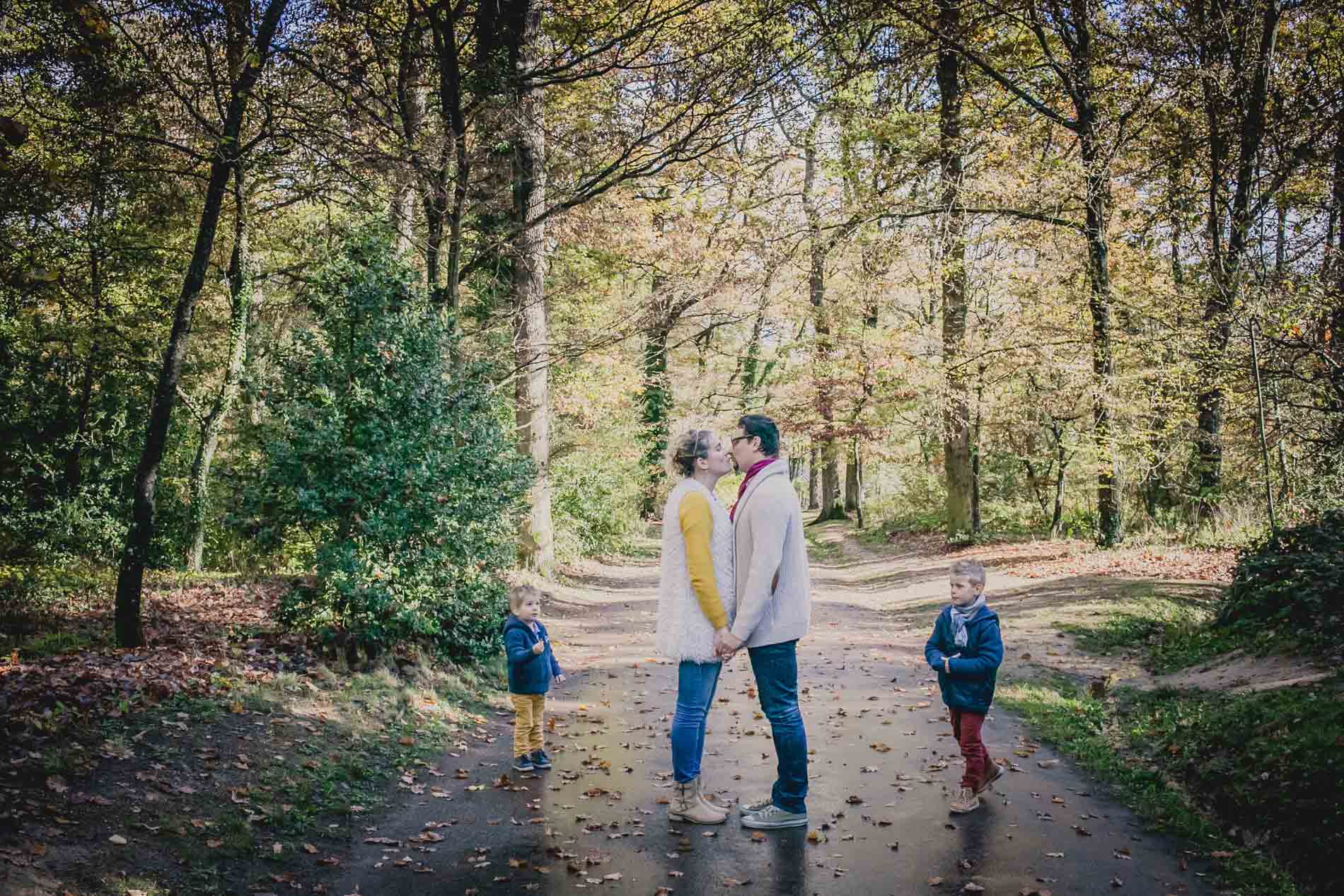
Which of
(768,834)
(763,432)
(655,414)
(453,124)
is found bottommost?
(768,834)

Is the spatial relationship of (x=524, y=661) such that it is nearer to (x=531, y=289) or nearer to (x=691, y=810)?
(x=691, y=810)

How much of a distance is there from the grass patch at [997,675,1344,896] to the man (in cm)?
228

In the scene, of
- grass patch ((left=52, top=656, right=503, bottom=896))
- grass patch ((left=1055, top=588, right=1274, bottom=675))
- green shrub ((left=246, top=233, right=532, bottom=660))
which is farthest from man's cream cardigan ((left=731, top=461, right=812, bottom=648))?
grass patch ((left=1055, top=588, right=1274, bottom=675))

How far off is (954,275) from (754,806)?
744 inches

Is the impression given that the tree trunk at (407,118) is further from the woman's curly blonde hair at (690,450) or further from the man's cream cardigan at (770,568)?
the man's cream cardigan at (770,568)

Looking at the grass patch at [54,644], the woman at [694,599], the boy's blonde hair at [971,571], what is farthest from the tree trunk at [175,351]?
the boy's blonde hair at [971,571]

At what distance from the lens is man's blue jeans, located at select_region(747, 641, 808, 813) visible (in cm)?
526

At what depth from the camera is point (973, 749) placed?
5.60 metres

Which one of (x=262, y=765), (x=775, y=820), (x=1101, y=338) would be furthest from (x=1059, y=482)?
(x=262, y=765)

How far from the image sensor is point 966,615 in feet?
18.5

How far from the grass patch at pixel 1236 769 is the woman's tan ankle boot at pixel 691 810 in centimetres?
272

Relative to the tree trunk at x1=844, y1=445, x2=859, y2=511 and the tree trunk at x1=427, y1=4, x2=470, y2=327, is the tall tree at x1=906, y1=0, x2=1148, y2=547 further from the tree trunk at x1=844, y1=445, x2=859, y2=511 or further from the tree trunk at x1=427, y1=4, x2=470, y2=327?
the tree trunk at x1=844, y1=445, x2=859, y2=511

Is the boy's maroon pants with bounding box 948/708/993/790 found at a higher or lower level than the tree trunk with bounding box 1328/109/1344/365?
lower

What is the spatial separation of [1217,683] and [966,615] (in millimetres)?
3733
